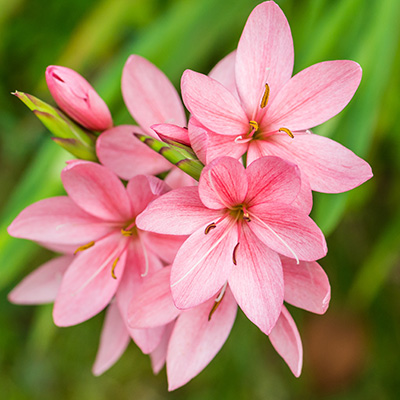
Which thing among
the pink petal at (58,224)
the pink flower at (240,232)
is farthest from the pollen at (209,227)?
the pink petal at (58,224)

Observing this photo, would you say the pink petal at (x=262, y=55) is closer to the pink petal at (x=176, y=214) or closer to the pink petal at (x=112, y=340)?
the pink petal at (x=176, y=214)

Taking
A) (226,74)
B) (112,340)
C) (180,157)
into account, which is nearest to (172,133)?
(180,157)

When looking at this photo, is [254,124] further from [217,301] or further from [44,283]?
[44,283]

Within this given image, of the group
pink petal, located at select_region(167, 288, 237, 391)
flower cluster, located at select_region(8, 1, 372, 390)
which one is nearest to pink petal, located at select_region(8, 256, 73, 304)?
flower cluster, located at select_region(8, 1, 372, 390)

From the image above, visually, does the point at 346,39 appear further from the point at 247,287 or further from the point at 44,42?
the point at 44,42

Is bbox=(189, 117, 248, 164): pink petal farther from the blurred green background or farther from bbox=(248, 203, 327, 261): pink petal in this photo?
the blurred green background

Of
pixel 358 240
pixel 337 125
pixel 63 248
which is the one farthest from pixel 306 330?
pixel 63 248

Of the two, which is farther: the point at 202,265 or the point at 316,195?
the point at 316,195
